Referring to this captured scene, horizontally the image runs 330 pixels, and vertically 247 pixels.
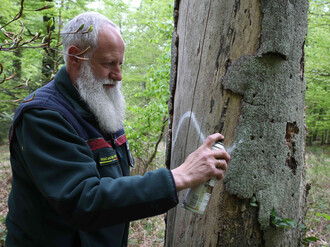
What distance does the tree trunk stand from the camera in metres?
1.56

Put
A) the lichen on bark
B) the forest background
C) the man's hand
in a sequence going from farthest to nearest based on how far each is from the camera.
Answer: the forest background
the lichen on bark
the man's hand

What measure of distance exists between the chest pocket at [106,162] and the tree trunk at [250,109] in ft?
1.99

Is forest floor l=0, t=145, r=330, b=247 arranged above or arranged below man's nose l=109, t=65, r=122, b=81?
below

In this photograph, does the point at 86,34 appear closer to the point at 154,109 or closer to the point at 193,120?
the point at 193,120

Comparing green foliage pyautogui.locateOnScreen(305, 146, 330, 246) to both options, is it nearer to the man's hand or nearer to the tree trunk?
the tree trunk

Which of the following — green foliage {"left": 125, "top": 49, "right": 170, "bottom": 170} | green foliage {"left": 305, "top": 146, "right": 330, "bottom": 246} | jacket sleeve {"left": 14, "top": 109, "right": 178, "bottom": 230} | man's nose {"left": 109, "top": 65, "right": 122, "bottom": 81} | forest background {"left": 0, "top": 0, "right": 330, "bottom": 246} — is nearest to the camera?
jacket sleeve {"left": 14, "top": 109, "right": 178, "bottom": 230}

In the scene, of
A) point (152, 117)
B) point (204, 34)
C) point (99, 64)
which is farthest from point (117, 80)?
point (152, 117)

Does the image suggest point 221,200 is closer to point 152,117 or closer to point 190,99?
point 190,99

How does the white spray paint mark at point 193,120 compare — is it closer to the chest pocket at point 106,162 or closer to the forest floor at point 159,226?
the chest pocket at point 106,162

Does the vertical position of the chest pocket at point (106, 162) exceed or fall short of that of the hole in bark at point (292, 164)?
it falls short

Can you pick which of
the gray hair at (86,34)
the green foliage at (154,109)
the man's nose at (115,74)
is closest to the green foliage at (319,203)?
the man's nose at (115,74)

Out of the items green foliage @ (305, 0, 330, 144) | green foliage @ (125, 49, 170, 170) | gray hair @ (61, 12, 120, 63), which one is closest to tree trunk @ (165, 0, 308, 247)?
gray hair @ (61, 12, 120, 63)

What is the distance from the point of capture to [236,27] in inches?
61.4

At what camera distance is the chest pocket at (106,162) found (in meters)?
1.59
